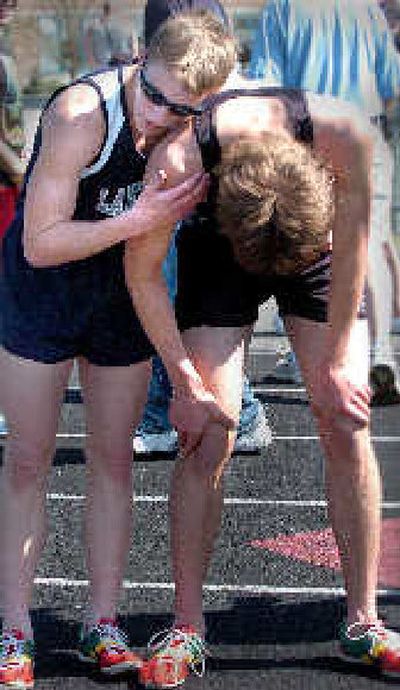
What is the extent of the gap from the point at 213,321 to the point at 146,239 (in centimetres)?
32

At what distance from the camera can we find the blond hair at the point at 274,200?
3426mm

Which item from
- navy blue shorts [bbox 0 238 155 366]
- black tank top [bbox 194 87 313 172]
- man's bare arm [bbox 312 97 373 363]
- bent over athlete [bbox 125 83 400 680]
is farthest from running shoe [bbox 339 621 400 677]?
black tank top [bbox 194 87 313 172]

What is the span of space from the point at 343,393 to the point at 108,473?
62cm

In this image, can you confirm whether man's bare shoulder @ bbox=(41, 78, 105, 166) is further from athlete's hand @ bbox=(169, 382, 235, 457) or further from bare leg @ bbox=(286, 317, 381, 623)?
bare leg @ bbox=(286, 317, 381, 623)

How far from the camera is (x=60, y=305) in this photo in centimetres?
370

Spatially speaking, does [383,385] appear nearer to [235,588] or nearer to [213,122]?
[235,588]

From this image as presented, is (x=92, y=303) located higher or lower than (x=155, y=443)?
higher

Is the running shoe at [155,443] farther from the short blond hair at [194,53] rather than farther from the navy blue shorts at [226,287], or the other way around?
the short blond hair at [194,53]

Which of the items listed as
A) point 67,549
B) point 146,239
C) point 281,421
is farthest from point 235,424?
point 281,421

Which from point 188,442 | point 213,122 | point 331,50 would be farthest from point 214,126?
point 331,50

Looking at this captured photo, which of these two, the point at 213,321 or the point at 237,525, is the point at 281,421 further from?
the point at 213,321

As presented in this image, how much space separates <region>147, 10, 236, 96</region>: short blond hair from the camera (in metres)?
3.45

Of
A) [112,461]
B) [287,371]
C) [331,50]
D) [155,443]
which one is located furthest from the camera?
[287,371]

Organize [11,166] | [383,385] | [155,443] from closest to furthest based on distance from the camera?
[155,443], [11,166], [383,385]
